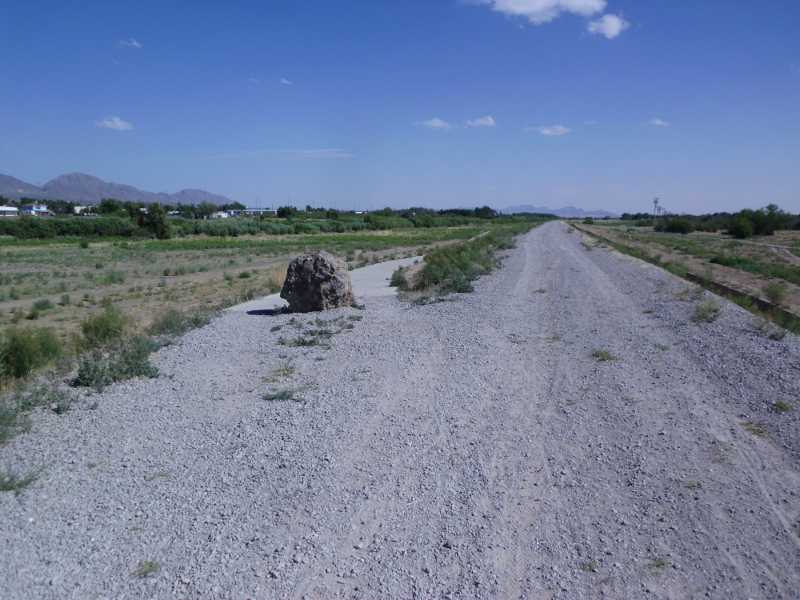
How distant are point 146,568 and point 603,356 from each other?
943 centimetres

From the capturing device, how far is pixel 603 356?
42.2 ft

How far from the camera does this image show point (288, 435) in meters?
8.52

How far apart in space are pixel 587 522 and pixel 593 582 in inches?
38.8

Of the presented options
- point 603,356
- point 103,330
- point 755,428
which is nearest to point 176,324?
point 103,330

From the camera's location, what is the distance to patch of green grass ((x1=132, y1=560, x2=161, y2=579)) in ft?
17.2

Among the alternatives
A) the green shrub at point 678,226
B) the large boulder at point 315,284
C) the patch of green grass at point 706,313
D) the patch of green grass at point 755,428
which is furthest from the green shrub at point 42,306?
the green shrub at point 678,226

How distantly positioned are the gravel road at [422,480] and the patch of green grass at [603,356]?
328 mm

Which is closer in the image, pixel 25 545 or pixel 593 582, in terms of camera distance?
pixel 593 582

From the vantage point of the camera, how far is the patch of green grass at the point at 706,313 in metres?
16.9

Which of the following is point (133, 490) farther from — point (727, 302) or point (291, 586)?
point (727, 302)

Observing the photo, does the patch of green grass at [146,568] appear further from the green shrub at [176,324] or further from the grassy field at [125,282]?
the grassy field at [125,282]

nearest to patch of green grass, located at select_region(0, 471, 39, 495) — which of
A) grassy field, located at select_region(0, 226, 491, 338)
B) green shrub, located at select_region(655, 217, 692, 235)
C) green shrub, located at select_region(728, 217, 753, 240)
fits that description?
grassy field, located at select_region(0, 226, 491, 338)

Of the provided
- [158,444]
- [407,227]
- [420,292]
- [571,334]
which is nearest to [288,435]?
[158,444]

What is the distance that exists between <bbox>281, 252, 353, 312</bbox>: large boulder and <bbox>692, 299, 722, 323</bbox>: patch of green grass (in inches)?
357
